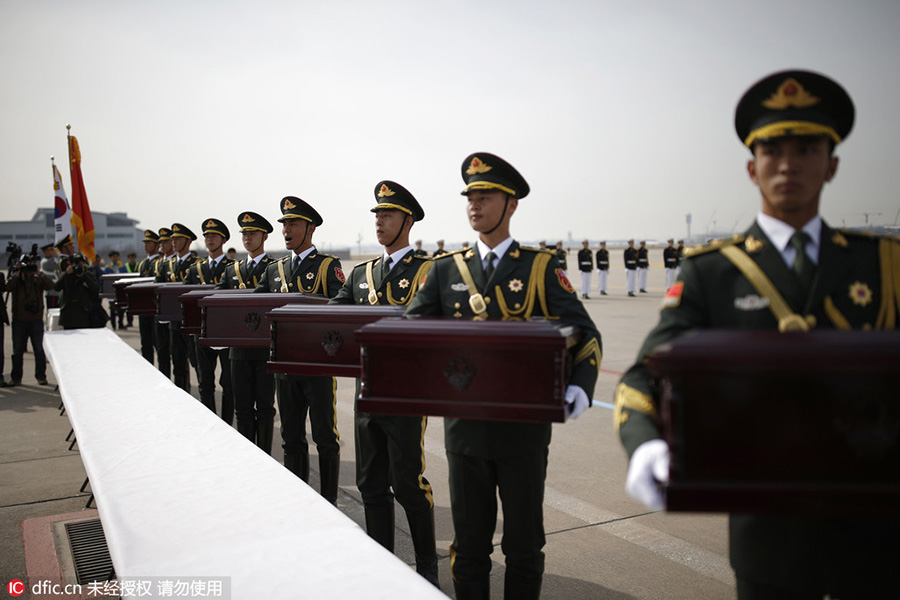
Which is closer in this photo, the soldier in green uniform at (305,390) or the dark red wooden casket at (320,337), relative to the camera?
the dark red wooden casket at (320,337)

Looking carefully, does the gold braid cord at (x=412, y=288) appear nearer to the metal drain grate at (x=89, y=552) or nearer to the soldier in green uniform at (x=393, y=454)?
the soldier in green uniform at (x=393, y=454)

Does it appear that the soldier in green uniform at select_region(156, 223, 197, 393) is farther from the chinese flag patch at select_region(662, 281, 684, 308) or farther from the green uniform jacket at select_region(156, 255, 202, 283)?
the chinese flag patch at select_region(662, 281, 684, 308)

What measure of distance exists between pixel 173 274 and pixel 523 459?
779 cm

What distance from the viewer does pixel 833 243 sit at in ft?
5.98

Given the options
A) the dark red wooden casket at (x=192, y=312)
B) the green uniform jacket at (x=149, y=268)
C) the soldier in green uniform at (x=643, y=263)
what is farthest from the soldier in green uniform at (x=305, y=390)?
the soldier in green uniform at (x=643, y=263)

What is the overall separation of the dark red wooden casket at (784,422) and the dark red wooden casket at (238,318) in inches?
141

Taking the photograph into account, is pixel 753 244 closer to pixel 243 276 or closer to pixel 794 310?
pixel 794 310

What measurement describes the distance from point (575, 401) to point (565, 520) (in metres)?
2.11

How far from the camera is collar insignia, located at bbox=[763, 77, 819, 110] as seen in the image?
1796 millimetres

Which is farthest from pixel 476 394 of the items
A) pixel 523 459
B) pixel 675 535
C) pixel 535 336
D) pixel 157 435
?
pixel 675 535

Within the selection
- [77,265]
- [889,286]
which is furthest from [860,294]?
[77,265]

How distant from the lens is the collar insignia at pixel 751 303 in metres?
1.78

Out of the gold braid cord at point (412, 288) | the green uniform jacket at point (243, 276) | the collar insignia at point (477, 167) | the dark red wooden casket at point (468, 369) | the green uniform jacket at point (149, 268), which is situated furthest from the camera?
the green uniform jacket at point (149, 268)

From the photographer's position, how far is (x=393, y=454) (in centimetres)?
372
